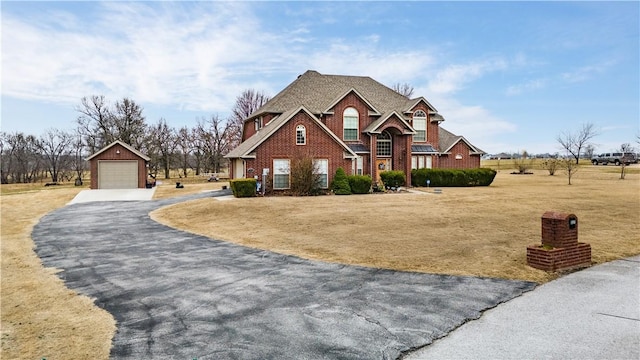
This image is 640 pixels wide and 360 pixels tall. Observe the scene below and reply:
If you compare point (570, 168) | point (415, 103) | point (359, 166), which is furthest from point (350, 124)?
point (570, 168)

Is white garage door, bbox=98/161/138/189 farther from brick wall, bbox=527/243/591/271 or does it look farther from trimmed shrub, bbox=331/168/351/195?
brick wall, bbox=527/243/591/271

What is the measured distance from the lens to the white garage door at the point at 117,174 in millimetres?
36500

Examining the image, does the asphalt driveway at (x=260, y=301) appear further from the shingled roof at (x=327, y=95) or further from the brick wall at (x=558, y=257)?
the shingled roof at (x=327, y=95)

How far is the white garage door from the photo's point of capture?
120 feet

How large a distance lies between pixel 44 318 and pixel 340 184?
22.3 metres

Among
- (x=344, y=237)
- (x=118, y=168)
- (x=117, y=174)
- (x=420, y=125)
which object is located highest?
(x=420, y=125)

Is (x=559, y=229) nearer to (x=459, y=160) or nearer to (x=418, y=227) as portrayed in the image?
(x=418, y=227)

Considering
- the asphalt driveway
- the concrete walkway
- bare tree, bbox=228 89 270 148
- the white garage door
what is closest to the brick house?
the white garage door

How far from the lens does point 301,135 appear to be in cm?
2914

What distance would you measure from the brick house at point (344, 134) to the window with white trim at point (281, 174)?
0.03m

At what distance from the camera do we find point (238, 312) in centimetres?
721

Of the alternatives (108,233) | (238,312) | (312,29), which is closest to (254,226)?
(108,233)

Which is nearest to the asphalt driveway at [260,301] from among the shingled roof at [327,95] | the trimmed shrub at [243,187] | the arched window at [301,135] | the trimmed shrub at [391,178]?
the trimmed shrub at [243,187]

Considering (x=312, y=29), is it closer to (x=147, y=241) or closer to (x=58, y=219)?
(x=147, y=241)
